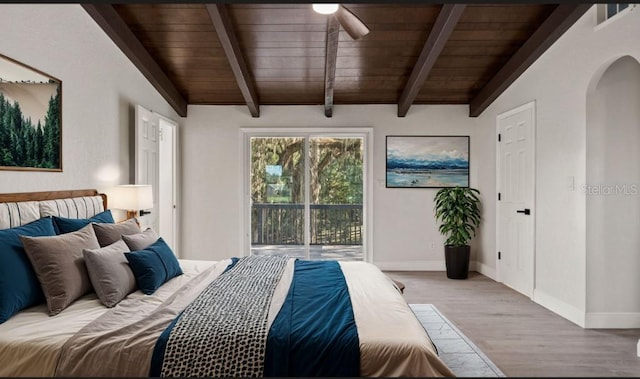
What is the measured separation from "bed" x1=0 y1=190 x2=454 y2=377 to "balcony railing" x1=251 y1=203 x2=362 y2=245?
3064mm

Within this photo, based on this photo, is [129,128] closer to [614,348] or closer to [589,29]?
[589,29]

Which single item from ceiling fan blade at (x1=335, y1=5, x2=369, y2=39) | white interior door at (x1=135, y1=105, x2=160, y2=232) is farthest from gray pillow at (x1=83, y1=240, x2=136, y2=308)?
ceiling fan blade at (x1=335, y1=5, x2=369, y2=39)

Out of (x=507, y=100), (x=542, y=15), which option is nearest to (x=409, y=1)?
(x=542, y=15)

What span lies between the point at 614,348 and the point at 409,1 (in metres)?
3.56

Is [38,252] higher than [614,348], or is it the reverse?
[38,252]

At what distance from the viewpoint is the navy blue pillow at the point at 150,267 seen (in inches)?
99.0

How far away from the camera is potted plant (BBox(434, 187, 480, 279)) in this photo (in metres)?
5.19

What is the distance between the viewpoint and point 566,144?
3756 mm

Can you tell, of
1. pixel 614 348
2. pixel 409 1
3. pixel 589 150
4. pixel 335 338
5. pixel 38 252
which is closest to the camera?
pixel 409 1

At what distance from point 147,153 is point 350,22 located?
2785 millimetres

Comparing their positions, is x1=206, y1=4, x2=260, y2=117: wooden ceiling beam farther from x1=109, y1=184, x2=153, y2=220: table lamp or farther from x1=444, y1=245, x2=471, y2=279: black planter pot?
x1=444, y1=245, x2=471, y2=279: black planter pot

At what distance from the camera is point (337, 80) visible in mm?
5031

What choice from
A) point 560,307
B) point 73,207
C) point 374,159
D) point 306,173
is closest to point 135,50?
point 73,207

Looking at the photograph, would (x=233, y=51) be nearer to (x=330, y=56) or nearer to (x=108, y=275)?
(x=330, y=56)
